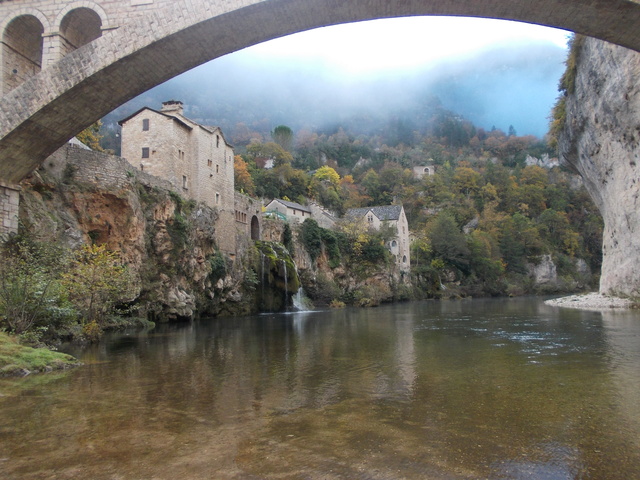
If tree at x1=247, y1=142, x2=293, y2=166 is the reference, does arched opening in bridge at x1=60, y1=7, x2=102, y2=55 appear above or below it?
below

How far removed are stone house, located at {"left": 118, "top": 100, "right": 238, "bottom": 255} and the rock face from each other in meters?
23.8

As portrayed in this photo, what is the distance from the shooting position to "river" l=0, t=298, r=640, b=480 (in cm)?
452

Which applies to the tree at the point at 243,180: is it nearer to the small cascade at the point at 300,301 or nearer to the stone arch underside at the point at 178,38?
the small cascade at the point at 300,301

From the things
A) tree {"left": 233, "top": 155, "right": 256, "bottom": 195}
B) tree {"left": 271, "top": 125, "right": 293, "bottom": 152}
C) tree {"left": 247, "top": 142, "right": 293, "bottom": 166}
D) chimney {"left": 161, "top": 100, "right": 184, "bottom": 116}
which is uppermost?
tree {"left": 271, "top": 125, "right": 293, "bottom": 152}

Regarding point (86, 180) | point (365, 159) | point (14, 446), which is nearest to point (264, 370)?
point (14, 446)

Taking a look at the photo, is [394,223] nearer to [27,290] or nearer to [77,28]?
[77,28]

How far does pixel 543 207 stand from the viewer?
81938mm

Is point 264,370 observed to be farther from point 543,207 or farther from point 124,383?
point 543,207

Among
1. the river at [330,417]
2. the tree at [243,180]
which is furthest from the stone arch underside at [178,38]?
the tree at [243,180]

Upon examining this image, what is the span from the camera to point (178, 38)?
32.5 ft

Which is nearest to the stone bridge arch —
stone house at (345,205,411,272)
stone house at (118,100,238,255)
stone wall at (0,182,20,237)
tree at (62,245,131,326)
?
stone wall at (0,182,20,237)

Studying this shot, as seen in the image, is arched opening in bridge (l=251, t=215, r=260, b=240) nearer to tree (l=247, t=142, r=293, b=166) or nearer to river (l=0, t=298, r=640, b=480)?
A: river (l=0, t=298, r=640, b=480)

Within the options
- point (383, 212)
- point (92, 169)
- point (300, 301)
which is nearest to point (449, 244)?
point (383, 212)

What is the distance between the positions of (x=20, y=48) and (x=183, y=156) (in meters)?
21.4
